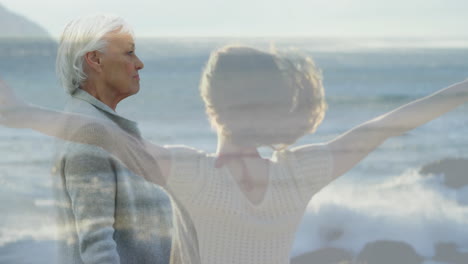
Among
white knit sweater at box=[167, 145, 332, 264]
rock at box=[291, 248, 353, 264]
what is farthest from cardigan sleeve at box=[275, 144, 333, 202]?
rock at box=[291, 248, 353, 264]

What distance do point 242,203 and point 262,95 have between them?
20 cm

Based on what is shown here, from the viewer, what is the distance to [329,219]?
1.25m

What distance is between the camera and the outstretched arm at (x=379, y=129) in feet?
3.53

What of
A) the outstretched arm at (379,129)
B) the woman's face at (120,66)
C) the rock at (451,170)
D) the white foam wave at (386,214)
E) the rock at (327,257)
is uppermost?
the woman's face at (120,66)

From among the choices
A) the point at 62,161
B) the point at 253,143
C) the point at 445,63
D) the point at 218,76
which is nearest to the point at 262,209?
the point at 253,143

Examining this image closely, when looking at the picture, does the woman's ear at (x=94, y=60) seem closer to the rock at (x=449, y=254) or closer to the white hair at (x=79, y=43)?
the white hair at (x=79, y=43)

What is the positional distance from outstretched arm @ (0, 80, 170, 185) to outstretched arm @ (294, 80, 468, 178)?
26 cm

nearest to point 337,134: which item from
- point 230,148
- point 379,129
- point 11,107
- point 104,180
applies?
point 379,129

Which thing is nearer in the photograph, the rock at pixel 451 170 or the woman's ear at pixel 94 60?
the woman's ear at pixel 94 60

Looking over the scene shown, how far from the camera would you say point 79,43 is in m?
1.06

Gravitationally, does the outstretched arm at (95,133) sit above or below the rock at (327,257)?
above

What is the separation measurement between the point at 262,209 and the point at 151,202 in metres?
0.20

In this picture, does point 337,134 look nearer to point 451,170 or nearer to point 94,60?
point 451,170

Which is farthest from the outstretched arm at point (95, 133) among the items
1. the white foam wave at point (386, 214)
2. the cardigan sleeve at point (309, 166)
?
the white foam wave at point (386, 214)
